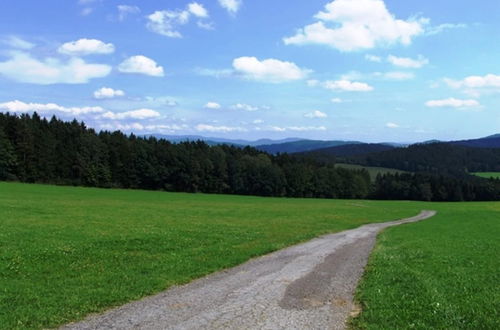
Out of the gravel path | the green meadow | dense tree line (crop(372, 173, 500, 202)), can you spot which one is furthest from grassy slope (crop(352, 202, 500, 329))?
dense tree line (crop(372, 173, 500, 202))

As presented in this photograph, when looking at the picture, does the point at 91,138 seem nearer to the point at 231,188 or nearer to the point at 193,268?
the point at 231,188

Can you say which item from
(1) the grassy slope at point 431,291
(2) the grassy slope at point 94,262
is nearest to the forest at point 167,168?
(2) the grassy slope at point 94,262

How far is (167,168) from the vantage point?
10819cm

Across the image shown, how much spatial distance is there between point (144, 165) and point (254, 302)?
98.6m

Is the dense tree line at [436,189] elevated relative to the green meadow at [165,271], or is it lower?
lower

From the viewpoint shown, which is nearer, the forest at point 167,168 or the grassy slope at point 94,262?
the grassy slope at point 94,262

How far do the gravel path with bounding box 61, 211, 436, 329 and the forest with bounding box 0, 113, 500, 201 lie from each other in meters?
89.7

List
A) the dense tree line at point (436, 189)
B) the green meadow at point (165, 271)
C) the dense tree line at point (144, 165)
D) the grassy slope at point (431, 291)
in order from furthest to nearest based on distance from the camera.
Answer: the dense tree line at point (436, 189), the dense tree line at point (144, 165), the green meadow at point (165, 271), the grassy slope at point (431, 291)

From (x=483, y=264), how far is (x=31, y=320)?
15820 mm

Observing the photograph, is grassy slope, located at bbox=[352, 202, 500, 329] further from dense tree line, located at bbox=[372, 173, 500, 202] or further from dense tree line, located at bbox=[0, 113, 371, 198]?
dense tree line, located at bbox=[372, 173, 500, 202]

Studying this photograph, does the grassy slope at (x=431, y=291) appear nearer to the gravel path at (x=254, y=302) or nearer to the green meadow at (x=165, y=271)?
the green meadow at (x=165, y=271)

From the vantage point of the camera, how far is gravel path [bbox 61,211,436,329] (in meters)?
9.33

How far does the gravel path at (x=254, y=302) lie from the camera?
9.33m

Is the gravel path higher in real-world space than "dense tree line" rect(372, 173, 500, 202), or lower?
higher
